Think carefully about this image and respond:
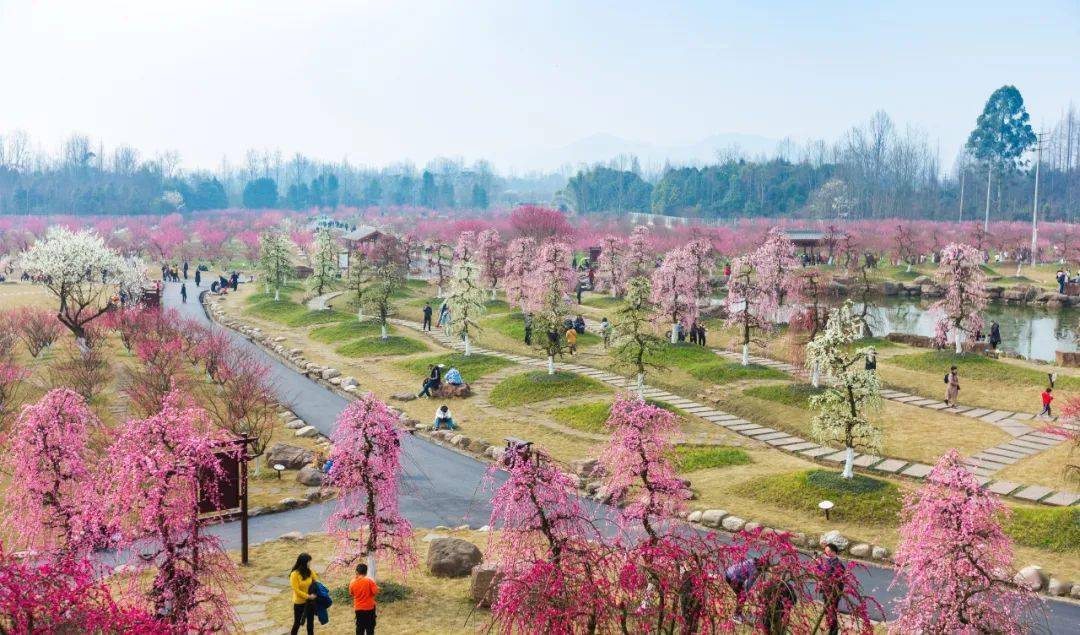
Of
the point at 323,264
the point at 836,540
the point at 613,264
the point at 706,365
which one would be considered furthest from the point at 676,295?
the point at 323,264

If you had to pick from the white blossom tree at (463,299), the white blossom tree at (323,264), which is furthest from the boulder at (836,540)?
the white blossom tree at (323,264)

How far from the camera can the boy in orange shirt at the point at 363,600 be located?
46.4 ft

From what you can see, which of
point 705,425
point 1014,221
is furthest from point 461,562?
point 1014,221

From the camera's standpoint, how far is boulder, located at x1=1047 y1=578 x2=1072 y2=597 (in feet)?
57.1

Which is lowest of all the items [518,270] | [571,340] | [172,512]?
[571,340]

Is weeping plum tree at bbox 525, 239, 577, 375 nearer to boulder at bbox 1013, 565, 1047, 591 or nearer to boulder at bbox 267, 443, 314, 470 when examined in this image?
boulder at bbox 267, 443, 314, 470

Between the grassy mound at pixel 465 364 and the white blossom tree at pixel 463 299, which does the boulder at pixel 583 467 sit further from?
the white blossom tree at pixel 463 299

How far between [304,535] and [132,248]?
8691 cm

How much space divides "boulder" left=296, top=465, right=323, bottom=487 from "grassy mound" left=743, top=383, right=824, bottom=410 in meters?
17.2

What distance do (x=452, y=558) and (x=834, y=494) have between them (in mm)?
10610

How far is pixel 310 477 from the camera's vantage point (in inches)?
987

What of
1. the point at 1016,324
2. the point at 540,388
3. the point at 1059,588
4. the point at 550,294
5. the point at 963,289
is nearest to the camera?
the point at 1059,588

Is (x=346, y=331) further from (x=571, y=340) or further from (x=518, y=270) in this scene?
(x=571, y=340)

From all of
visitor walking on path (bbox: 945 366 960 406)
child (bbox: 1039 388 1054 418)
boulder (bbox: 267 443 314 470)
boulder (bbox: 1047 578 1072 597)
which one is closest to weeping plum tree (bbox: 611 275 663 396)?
visitor walking on path (bbox: 945 366 960 406)
